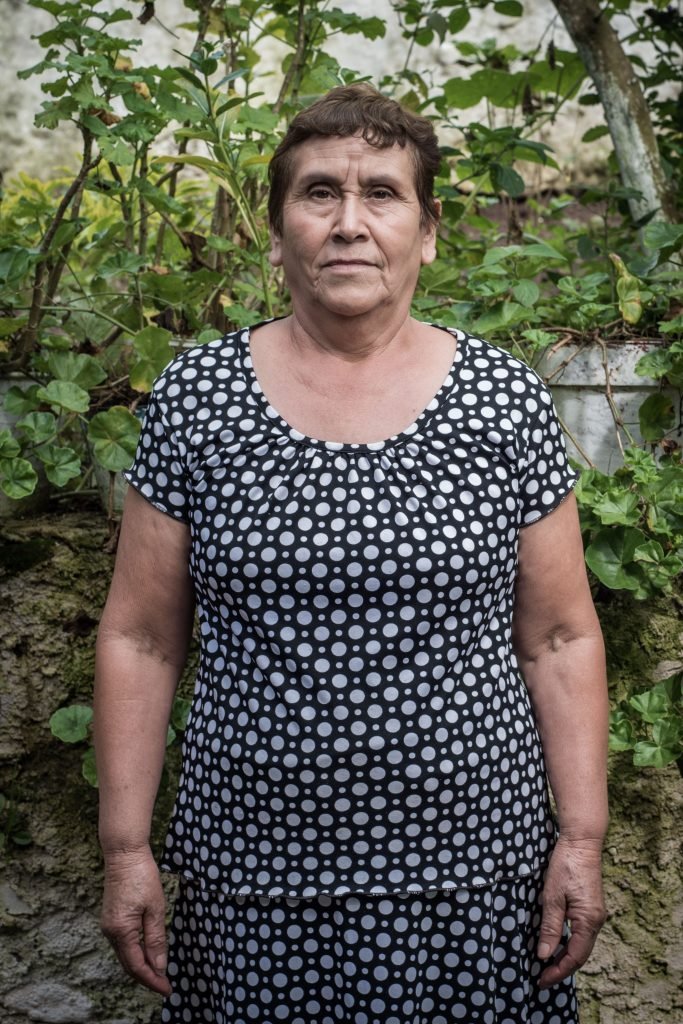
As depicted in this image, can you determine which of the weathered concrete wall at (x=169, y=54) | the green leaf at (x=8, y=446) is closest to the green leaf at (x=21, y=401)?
the green leaf at (x=8, y=446)

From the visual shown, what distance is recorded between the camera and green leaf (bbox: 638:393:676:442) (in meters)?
2.53

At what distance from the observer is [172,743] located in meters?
2.52

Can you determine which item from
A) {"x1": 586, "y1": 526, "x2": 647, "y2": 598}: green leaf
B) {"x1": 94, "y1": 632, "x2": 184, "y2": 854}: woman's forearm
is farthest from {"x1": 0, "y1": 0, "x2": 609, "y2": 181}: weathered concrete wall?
{"x1": 94, "y1": 632, "x2": 184, "y2": 854}: woman's forearm

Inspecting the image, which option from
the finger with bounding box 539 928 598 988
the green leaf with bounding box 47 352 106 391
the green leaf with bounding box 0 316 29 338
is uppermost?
the green leaf with bounding box 0 316 29 338

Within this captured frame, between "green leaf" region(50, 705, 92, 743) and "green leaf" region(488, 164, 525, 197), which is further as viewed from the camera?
"green leaf" region(488, 164, 525, 197)

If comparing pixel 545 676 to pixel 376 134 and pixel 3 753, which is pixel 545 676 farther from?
pixel 3 753

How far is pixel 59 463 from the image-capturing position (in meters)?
2.48

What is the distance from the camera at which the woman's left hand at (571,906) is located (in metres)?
1.79

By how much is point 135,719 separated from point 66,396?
889 mm

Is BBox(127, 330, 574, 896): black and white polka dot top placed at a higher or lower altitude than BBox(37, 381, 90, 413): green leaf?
lower

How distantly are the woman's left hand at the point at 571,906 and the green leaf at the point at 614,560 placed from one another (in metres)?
0.63

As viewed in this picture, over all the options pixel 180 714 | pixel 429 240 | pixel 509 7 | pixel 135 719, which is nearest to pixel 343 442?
pixel 429 240

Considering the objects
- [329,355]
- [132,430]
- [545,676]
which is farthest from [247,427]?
[132,430]

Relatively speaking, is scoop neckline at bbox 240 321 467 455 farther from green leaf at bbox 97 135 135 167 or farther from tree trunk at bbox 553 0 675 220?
tree trunk at bbox 553 0 675 220
